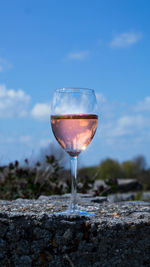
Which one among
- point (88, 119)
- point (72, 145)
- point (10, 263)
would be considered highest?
point (88, 119)

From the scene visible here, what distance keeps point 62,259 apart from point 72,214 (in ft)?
1.17

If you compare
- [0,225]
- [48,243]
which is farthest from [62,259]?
[0,225]

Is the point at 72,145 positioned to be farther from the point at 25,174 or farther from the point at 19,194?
the point at 25,174

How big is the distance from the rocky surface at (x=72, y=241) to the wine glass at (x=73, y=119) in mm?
261

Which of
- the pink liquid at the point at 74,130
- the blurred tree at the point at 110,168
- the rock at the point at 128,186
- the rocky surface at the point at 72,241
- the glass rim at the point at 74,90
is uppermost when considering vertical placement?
the blurred tree at the point at 110,168

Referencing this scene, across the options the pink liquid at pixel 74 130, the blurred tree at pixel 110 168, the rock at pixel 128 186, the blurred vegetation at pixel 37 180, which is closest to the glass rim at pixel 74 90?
the pink liquid at pixel 74 130

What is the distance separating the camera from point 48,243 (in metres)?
2.53

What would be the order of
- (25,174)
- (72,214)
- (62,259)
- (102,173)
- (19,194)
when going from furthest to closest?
1. (102,173)
2. (25,174)
3. (19,194)
4. (72,214)
5. (62,259)

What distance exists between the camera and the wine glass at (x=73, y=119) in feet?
8.90

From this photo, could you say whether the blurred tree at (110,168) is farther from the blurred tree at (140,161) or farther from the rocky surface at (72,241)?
the rocky surface at (72,241)

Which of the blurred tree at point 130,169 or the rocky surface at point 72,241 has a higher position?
the blurred tree at point 130,169

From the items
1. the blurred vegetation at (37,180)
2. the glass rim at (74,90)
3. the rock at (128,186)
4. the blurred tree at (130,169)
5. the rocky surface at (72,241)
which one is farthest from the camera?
the blurred tree at (130,169)

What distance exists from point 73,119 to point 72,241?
920 mm

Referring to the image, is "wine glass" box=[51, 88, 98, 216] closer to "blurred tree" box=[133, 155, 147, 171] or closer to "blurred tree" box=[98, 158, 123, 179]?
"blurred tree" box=[98, 158, 123, 179]
